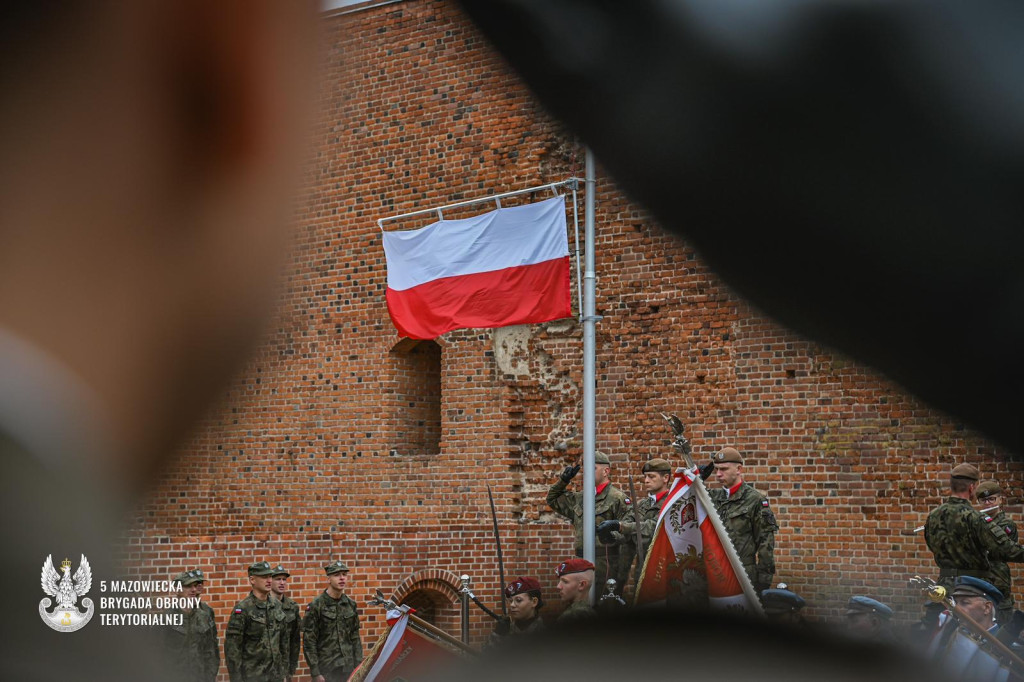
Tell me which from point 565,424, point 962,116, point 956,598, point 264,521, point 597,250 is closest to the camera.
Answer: point 962,116

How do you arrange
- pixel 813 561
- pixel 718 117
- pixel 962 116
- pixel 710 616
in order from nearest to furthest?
pixel 962 116 < pixel 718 117 < pixel 710 616 < pixel 813 561

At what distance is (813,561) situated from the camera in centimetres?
633

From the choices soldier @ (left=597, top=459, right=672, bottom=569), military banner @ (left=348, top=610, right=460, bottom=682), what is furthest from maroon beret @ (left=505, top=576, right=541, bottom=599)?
soldier @ (left=597, top=459, right=672, bottom=569)

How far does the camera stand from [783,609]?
80.2 inches

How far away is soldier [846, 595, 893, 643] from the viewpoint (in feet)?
5.72

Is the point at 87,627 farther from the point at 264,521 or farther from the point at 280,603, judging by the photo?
the point at 264,521

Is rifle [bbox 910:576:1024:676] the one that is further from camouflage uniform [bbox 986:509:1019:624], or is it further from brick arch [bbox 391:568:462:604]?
brick arch [bbox 391:568:462:604]

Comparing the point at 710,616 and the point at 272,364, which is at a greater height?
the point at 272,364

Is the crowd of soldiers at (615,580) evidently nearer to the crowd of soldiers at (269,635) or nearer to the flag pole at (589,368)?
the crowd of soldiers at (269,635)

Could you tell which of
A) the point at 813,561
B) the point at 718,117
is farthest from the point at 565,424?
the point at 718,117

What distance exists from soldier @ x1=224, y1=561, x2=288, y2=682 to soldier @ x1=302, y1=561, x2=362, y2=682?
17 centimetres

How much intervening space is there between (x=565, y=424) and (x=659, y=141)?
6.69 metres

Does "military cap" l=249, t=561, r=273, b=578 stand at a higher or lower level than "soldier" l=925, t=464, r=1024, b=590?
lower

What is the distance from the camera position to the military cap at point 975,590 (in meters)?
4.00
